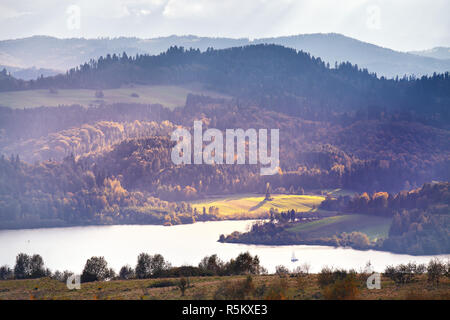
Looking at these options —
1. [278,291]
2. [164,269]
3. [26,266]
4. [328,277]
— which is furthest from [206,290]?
[26,266]

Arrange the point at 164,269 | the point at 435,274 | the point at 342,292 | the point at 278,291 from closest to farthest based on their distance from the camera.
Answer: the point at 342,292 → the point at 278,291 → the point at 435,274 → the point at 164,269

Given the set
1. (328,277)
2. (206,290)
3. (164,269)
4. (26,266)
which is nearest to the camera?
(328,277)

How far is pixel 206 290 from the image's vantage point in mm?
61531

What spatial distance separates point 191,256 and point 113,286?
12889cm

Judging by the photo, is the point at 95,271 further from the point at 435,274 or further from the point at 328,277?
the point at 435,274

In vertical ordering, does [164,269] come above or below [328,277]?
below

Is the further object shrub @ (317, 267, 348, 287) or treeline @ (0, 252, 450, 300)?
shrub @ (317, 267, 348, 287)

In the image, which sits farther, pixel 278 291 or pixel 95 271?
pixel 95 271

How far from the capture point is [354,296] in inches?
2014

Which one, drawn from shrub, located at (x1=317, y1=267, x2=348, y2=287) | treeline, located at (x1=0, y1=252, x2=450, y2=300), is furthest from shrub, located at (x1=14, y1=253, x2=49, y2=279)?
shrub, located at (x1=317, y1=267, x2=348, y2=287)

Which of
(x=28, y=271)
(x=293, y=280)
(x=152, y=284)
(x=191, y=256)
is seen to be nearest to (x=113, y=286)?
(x=152, y=284)

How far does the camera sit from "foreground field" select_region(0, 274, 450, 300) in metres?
56.2

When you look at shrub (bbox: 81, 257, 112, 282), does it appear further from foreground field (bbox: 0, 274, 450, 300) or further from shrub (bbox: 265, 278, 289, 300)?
shrub (bbox: 265, 278, 289, 300)
